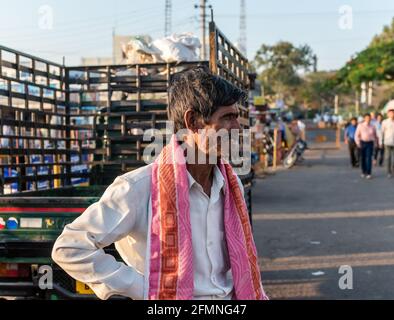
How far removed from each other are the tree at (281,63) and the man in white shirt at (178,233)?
4667cm

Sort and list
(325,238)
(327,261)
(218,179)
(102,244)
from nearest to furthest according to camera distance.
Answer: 1. (102,244)
2. (218,179)
3. (327,261)
4. (325,238)

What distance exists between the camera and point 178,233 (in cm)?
193

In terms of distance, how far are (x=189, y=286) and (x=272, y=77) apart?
49213 mm

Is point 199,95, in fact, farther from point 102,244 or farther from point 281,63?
point 281,63

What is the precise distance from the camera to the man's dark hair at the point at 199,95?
2.06m

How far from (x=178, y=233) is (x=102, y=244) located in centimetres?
27

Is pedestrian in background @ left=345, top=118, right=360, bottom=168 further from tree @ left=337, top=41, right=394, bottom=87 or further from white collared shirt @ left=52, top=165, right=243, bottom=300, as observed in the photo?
white collared shirt @ left=52, top=165, right=243, bottom=300

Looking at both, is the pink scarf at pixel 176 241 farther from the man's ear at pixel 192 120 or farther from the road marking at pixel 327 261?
the road marking at pixel 327 261

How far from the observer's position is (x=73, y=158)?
713 centimetres

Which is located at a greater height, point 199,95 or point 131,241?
point 199,95

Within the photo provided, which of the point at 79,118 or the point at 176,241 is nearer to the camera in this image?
the point at 176,241

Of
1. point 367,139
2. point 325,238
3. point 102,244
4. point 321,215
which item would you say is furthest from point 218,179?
point 367,139

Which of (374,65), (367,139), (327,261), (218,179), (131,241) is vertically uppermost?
(374,65)

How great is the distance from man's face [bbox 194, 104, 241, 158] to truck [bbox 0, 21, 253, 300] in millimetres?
2963
